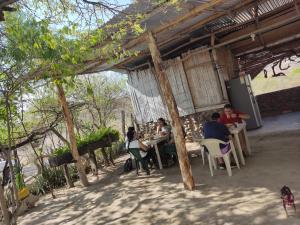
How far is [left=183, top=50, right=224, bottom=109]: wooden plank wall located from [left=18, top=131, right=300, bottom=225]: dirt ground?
1692 millimetres

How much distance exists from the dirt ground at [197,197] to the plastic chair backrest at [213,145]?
0.49 m

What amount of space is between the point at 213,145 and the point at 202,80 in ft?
12.4

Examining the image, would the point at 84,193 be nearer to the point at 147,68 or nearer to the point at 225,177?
the point at 225,177

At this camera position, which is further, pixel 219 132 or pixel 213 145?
pixel 213 145

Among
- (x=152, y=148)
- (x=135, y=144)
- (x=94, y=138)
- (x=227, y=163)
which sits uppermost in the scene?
(x=94, y=138)

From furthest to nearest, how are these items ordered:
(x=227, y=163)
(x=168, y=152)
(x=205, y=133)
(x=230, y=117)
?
(x=168, y=152) < (x=230, y=117) < (x=205, y=133) < (x=227, y=163)

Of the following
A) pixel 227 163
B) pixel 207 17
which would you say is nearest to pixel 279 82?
pixel 207 17

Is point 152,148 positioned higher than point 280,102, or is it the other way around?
point 280,102

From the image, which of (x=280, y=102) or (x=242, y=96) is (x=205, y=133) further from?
(x=280, y=102)

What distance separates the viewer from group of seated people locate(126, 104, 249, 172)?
6.85 meters

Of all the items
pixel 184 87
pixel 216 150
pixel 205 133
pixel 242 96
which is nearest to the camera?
pixel 216 150

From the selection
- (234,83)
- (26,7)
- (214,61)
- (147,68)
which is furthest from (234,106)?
(26,7)

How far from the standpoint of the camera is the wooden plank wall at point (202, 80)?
1005cm

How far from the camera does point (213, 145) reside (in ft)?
22.7
